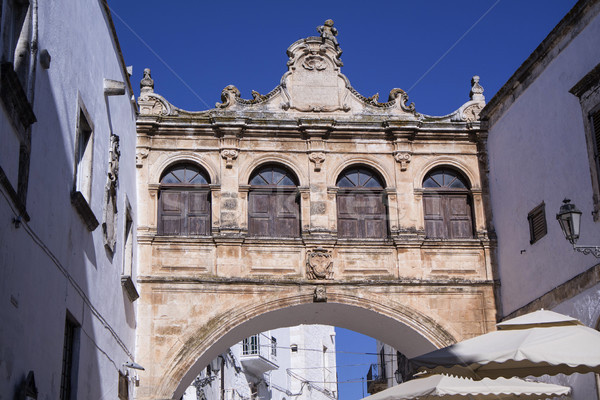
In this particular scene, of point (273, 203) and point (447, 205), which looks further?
point (447, 205)

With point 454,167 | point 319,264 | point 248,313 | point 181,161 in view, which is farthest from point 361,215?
point 181,161

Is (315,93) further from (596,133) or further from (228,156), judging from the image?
(596,133)

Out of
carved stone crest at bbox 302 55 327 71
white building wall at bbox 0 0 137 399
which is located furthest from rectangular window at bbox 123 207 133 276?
carved stone crest at bbox 302 55 327 71

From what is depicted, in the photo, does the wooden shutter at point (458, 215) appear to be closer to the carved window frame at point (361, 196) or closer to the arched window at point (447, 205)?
the arched window at point (447, 205)

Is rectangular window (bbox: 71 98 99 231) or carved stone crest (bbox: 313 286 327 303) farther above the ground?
rectangular window (bbox: 71 98 99 231)

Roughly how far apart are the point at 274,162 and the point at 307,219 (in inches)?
49.0

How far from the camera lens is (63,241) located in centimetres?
940

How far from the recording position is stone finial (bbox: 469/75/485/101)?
16.2 m

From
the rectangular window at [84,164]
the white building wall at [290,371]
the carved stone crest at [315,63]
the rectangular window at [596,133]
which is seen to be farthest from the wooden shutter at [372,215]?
the white building wall at [290,371]

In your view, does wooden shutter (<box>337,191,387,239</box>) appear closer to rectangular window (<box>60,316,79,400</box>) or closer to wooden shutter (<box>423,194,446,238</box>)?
wooden shutter (<box>423,194,446,238</box>)

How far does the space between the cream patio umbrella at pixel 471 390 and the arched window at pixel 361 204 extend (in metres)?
4.59

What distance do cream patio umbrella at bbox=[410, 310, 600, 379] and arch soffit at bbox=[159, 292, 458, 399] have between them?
19.5 feet

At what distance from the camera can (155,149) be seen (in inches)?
611

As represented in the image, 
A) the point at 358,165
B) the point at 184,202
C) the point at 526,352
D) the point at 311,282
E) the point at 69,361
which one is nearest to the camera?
the point at 526,352
